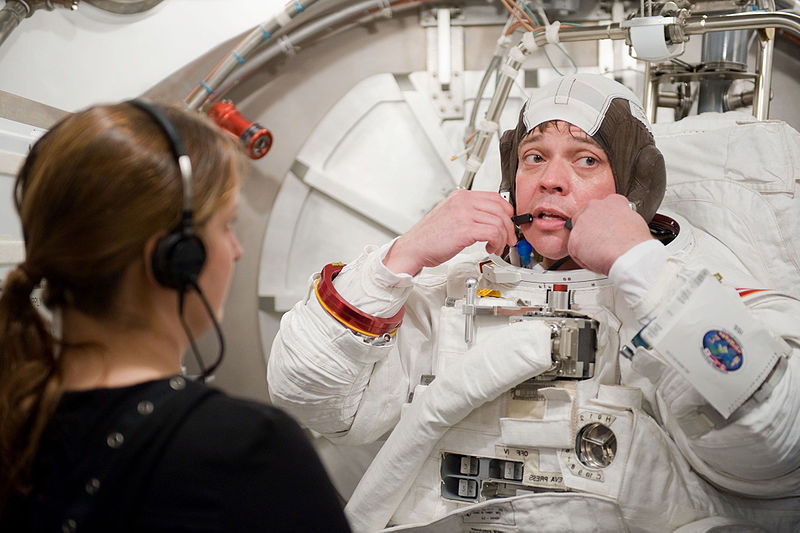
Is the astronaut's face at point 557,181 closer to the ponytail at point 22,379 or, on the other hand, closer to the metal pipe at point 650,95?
the metal pipe at point 650,95

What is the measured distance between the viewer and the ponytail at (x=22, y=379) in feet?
2.46

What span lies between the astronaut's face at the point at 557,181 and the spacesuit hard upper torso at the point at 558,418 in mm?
106

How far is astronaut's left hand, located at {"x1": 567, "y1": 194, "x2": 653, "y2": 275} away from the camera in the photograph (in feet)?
4.41

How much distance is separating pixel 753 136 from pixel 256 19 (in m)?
1.67

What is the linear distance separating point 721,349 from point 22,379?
1.06 metres

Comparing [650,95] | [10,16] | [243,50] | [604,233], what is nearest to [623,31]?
[650,95]

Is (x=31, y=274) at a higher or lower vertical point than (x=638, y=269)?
higher

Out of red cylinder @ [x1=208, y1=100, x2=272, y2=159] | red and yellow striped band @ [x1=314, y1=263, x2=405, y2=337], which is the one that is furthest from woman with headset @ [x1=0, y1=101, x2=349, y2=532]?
red cylinder @ [x1=208, y1=100, x2=272, y2=159]

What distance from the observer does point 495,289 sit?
5.61 ft

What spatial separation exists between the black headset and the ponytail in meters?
0.16

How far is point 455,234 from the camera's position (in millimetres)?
1551

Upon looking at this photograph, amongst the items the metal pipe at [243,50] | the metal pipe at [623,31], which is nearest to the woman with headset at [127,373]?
the metal pipe at [623,31]

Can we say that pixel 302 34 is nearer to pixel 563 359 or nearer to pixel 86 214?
pixel 563 359

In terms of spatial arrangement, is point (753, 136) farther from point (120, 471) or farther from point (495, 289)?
point (120, 471)
